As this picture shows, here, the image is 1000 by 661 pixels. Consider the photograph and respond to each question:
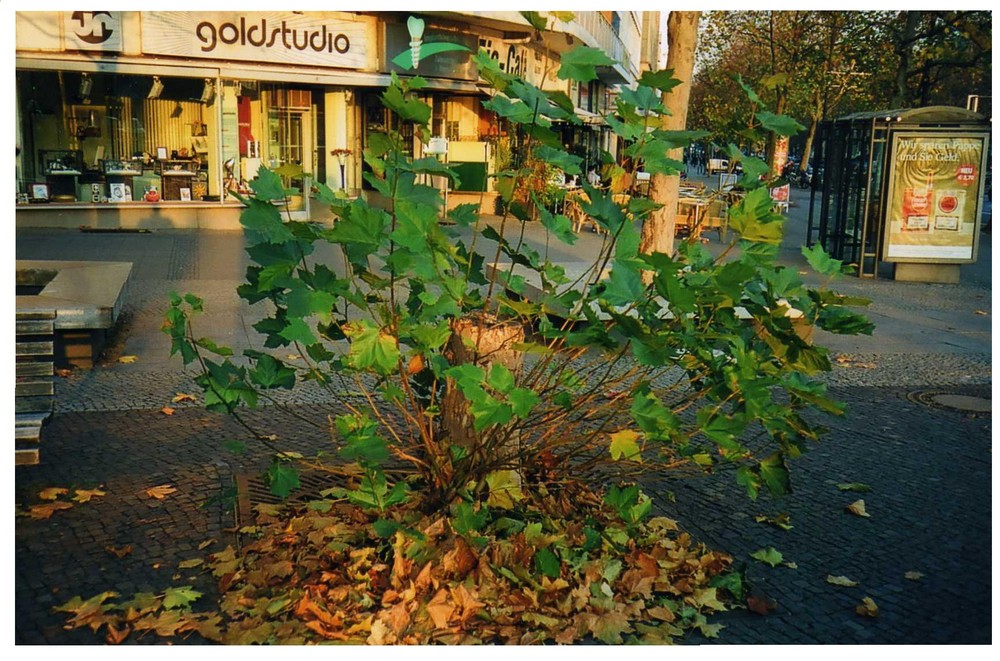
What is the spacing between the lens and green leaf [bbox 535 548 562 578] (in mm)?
3746

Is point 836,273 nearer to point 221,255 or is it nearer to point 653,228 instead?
point 653,228

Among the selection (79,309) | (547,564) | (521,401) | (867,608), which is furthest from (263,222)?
(79,309)

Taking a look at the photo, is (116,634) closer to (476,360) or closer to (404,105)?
(476,360)

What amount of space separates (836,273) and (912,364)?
16.1 ft

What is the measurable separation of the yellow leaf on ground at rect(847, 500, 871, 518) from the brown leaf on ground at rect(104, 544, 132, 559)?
10.2 feet

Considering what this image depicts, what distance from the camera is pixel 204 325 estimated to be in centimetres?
930

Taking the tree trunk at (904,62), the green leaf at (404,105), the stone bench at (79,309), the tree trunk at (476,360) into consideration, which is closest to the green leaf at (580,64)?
the green leaf at (404,105)

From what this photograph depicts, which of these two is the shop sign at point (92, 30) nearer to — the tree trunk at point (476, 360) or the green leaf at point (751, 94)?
the tree trunk at point (476, 360)

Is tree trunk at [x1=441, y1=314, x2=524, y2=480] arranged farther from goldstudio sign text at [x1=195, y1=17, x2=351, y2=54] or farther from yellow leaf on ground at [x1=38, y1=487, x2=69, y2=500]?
goldstudio sign text at [x1=195, y1=17, x2=351, y2=54]

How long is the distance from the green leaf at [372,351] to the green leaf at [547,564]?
0.82m

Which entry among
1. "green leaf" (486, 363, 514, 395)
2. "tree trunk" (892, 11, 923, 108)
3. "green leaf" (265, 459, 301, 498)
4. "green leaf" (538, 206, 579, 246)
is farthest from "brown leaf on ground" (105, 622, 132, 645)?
"tree trunk" (892, 11, 923, 108)

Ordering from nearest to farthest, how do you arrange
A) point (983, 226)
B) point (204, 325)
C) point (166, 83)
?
point (204, 325) → point (166, 83) → point (983, 226)

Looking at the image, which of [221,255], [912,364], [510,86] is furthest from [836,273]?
[221,255]

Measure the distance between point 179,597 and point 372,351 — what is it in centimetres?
111
